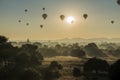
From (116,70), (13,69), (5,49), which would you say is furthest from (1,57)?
(116,70)

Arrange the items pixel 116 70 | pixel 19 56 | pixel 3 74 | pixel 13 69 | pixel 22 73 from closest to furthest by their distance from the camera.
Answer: pixel 116 70
pixel 22 73
pixel 3 74
pixel 13 69
pixel 19 56

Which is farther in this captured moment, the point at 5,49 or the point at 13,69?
the point at 5,49

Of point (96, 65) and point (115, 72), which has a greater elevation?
point (96, 65)

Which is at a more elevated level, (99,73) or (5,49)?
(5,49)

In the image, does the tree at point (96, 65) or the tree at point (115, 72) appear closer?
the tree at point (115, 72)

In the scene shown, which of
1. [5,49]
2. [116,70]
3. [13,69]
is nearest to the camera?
[116,70]

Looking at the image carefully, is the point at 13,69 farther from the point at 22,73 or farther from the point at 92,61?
the point at 92,61

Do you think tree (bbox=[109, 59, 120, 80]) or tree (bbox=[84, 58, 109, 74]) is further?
tree (bbox=[84, 58, 109, 74])

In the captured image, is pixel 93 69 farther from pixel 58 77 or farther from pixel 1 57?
pixel 1 57

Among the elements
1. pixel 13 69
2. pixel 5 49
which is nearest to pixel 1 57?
pixel 5 49

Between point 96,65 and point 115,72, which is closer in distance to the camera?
point 115,72
